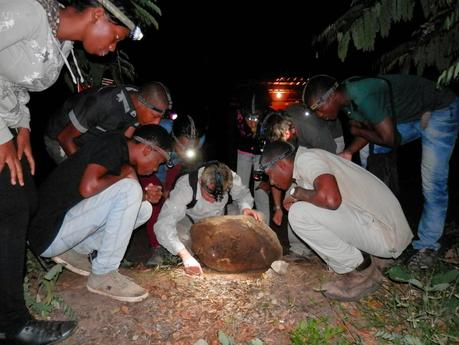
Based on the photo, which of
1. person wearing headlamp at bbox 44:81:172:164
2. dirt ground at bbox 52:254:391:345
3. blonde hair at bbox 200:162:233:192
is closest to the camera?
dirt ground at bbox 52:254:391:345

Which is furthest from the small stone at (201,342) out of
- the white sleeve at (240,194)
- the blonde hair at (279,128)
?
the blonde hair at (279,128)

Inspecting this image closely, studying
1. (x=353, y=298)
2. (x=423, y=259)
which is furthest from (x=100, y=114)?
(x=423, y=259)

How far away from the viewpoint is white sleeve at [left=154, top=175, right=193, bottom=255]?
13.4 ft

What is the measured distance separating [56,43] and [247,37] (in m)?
→ 20.7

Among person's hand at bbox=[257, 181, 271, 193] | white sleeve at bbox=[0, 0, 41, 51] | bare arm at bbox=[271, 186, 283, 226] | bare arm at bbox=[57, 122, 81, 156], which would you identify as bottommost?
bare arm at bbox=[271, 186, 283, 226]

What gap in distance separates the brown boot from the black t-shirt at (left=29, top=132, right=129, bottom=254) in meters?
2.13

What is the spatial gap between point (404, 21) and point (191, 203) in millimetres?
2937

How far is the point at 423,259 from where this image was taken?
4148mm

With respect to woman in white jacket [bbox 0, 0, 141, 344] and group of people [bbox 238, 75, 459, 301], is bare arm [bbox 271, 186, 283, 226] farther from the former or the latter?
woman in white jacket [bbox 0, 0, 141, 344]

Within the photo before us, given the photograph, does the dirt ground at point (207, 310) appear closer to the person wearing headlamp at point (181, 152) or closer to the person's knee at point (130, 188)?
the person's knee at point (130, 188)

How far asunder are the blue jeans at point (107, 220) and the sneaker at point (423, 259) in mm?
2943

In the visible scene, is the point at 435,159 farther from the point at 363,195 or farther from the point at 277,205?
the point at 277,205

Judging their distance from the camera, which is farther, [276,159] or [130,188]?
[276,159]

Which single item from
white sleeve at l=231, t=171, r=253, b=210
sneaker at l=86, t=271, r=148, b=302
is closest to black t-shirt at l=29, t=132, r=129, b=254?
sneaker at l=86, t=271, r=148, b=302
